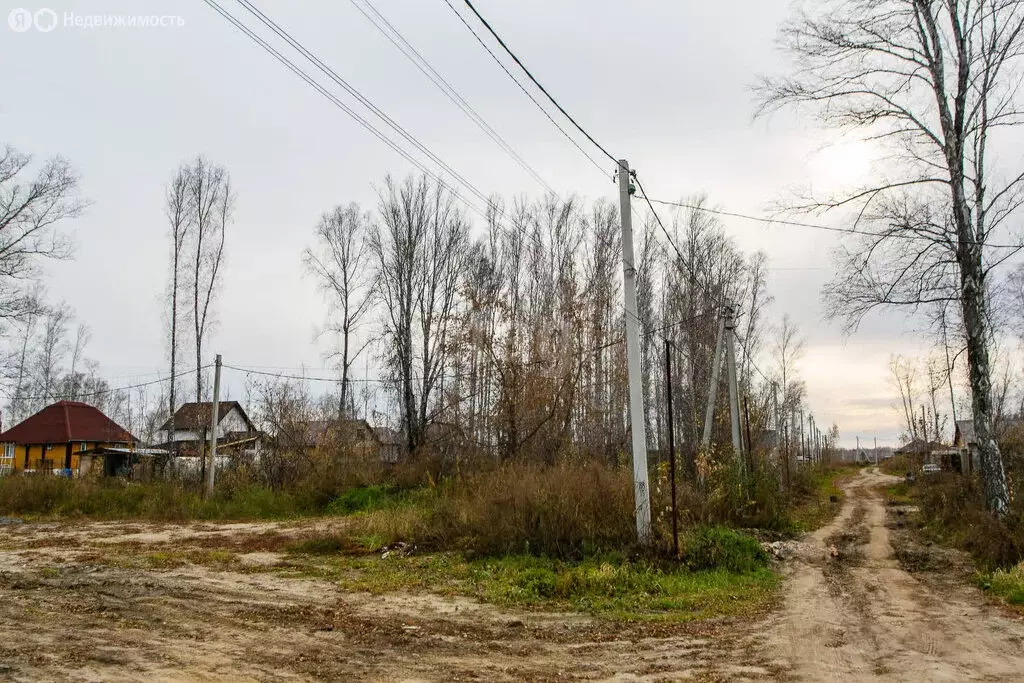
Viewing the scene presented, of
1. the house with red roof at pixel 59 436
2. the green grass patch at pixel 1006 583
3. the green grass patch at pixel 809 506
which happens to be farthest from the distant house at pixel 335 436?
the house with red roof at pixel 59 436

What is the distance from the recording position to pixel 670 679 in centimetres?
642

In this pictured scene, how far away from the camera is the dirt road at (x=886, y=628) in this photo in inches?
261

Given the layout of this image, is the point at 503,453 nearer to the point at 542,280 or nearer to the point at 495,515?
the point at 495,515

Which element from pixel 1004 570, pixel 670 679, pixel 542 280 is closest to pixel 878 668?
pixel 670 679

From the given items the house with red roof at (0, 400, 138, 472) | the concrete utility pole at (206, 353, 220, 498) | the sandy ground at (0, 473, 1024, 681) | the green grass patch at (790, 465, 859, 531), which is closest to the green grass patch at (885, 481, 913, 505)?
the green grass patch at (790, 465, 859, 531)

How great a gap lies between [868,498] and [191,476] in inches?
1200

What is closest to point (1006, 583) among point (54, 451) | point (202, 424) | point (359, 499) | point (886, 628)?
point (886, 628)

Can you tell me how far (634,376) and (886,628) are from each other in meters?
5.31

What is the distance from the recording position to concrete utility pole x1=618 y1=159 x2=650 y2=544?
472 inches

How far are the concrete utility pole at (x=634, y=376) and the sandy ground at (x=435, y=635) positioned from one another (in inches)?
105

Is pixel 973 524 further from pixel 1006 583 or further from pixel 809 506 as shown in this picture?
pixel 809 506

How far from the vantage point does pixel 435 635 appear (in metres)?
8.25

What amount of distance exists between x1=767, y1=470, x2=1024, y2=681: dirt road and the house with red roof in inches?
1751

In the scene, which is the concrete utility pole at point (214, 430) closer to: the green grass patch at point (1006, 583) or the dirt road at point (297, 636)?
the dirt road at point (297, 636)
